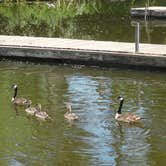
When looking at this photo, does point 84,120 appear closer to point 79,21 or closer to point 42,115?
point 42,115

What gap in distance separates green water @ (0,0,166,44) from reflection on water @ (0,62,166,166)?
8.22 meters

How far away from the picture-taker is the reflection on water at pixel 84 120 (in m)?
12.9

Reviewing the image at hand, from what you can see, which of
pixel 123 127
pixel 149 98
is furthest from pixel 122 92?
pixel 123 127

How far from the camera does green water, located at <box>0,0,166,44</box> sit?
29672mm

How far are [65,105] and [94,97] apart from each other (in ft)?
3.95

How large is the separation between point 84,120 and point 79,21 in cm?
2006

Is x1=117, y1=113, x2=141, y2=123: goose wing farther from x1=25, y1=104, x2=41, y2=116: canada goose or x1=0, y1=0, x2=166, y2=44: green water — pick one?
x1=0, y1=0, x2=166, y2=44: green water

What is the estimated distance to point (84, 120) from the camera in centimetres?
1516

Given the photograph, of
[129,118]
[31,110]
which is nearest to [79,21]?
[31,110]

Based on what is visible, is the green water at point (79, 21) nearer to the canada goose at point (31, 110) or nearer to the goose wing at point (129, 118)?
the canada goose at point (31, 110)

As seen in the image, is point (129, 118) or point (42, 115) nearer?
point (129, 118)

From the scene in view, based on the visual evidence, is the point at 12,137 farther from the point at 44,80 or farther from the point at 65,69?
the point at 65,69

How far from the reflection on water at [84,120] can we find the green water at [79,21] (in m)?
8.22

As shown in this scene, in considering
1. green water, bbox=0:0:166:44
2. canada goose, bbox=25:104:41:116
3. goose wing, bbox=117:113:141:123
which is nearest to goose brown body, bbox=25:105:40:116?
canada goose, bbox=25:104:41:116
